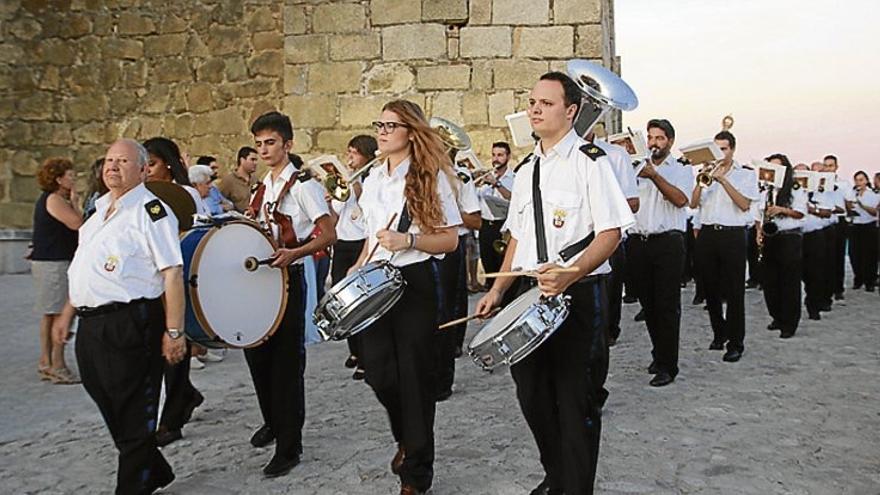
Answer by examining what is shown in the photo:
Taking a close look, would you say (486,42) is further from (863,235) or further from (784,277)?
(863,235)

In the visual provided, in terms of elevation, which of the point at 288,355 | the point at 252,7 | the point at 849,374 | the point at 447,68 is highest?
the point at 252,7

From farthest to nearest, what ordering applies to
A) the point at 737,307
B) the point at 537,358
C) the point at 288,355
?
1. the point at 737,307
2. the point at 288,355
3. the point at 537,358

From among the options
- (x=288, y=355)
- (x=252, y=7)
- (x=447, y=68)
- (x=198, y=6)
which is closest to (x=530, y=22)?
(x=447, y=68)

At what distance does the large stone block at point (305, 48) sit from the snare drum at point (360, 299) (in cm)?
782

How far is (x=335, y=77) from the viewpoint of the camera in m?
11.1

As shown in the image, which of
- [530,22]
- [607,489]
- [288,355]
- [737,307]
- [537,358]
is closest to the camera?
[537,358]

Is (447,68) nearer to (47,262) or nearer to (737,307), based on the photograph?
(737,307)

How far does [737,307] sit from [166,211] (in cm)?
505

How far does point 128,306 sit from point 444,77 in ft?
25.4

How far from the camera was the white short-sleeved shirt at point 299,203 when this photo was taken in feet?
14.7

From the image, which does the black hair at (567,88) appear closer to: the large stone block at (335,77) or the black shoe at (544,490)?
the black shoe at (544,490)

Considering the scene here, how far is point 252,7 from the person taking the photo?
12367 millimetres

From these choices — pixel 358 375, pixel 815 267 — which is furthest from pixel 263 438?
pixel 815 267

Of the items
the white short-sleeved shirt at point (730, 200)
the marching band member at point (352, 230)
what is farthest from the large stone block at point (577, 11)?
the marching band member at point (352, 230)
